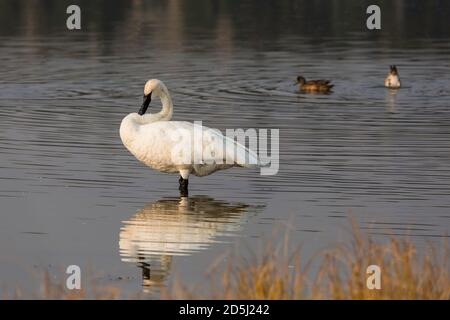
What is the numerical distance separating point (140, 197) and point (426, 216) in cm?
305

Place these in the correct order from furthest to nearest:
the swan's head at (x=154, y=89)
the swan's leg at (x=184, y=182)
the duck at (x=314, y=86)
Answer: the duck at (x=314, y=86) < the swan's head at (x=154, y=89) < the swan's leg at (x=184, y=182)

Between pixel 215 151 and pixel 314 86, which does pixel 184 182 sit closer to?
pixel 215 151

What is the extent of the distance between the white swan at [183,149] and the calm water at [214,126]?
1.05 feet

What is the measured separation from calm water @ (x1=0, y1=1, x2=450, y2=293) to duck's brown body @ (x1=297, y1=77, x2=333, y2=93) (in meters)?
0.24

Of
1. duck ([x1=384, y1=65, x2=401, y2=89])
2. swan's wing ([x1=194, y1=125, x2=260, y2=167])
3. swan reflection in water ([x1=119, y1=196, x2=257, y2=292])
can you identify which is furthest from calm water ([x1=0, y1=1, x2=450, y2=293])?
swan's wing ([x1=194, y1=125, x2=260, y2=167])

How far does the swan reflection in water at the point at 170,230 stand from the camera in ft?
36.4

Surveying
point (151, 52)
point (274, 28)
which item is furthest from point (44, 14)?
point (151, 52)

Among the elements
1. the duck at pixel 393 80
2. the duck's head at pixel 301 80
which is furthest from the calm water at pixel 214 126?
the duck's head at pixel 301 80

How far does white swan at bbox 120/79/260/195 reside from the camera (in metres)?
14.2

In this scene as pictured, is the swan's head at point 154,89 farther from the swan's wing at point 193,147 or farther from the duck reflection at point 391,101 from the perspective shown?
the duck reflection at point 391,101

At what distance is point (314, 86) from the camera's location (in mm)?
24594

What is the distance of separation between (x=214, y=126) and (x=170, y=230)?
7664 mm

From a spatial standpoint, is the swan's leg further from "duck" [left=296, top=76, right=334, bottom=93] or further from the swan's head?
"duck" [left=296, top=76, right=334, bottom=93]

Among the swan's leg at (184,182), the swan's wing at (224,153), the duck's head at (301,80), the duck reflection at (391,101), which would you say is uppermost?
the duck's head at (301,80)
